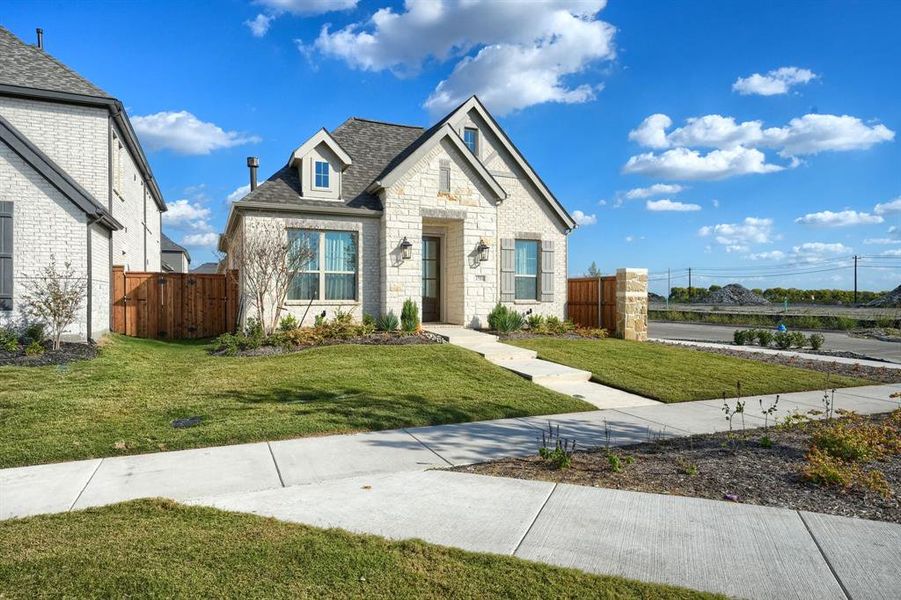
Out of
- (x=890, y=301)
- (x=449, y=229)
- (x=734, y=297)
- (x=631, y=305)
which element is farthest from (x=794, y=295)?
(x=449, y=229)

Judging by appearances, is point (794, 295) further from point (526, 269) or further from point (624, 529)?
point (624, 529)

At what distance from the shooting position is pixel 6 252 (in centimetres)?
1131

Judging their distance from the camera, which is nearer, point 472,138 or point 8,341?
point 8,341

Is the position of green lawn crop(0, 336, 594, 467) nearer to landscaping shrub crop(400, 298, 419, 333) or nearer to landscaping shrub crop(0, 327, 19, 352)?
landscaping shrub crop(0, 327, 19, 352)

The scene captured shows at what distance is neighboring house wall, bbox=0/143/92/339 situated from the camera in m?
11.4

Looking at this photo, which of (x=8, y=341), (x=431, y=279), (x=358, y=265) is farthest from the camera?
(x=431, y=279)

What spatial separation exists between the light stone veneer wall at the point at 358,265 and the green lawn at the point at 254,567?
1076cm

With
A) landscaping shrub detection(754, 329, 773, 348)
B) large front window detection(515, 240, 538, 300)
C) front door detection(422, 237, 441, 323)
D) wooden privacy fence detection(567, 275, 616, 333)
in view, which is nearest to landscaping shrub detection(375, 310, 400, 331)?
front door detection(422, 237, 441, 323)

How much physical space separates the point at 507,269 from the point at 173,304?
1006 cm

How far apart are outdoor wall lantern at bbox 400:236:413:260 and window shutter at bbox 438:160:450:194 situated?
183 centimetres

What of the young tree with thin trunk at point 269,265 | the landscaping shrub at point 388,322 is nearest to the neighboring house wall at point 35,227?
the young tree with thin trunk at point 269,265

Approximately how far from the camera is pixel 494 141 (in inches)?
696

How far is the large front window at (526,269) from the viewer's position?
55.2 ft

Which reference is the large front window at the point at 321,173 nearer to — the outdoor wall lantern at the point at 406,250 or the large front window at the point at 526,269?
the outdoor wall lantern at the point at 406,250
